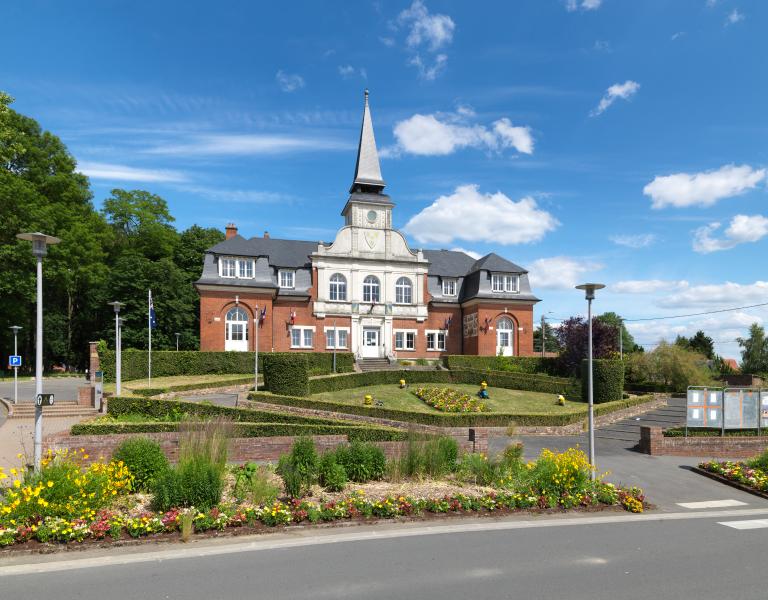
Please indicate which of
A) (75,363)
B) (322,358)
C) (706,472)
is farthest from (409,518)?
(75,363)

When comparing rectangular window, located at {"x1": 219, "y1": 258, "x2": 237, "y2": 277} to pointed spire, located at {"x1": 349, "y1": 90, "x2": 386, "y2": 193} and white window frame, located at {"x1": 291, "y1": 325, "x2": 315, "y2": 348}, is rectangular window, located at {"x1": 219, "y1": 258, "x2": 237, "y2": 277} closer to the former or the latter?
white window frame, located at {"x1": 291, "y1": 325, "x2": 315, "y2": 348}

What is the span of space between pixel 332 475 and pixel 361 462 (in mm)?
997

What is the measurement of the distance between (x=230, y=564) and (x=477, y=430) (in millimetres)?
8761

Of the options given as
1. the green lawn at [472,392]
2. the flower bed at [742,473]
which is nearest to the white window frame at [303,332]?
the green lawn at [472,392]

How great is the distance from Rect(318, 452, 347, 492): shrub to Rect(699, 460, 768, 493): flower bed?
10394 millimetres

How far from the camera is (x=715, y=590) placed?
6922mm

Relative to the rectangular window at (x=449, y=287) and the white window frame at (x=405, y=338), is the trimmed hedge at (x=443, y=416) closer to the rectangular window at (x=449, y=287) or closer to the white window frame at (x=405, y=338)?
the white window frame at (x=405, y=338)

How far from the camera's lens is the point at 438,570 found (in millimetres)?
7504

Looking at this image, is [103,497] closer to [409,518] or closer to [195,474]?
[195,474]

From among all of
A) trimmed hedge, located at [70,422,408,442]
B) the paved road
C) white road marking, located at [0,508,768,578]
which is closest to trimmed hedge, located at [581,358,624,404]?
trimmed hedge, located at [70,422,408,442]

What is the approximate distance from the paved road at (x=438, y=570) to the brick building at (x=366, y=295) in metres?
34.3

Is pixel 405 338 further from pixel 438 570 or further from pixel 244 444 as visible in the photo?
pixel 438 570

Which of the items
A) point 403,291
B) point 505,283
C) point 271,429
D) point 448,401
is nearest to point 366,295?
point 403,291

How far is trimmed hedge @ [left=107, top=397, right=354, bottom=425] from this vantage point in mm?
18391
